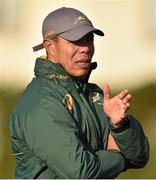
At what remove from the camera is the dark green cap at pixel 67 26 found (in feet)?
8.54

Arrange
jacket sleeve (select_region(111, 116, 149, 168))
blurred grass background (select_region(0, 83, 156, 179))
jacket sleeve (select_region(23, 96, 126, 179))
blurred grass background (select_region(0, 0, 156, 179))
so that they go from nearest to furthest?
jacket sleeve (select_region(23, 96, 126, 179)) → jacket sleeve (select_region(111, 116, 149, 168)) → blurred grass background (select_region(0, 83, 156, 179)) → blurred grass background (select_region(0, 0, 156, 179))

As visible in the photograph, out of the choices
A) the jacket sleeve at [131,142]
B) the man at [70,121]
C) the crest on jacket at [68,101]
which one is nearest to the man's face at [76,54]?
the man at [70,121]

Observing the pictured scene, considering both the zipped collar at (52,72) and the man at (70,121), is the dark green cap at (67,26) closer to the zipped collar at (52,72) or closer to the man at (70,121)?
the man at (70,121)

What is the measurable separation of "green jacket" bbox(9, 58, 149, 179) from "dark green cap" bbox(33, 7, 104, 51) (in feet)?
0.46

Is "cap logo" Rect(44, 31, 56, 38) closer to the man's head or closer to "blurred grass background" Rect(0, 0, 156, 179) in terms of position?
the man's head

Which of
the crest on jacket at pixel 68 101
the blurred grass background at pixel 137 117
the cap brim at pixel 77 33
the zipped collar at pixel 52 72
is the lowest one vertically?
the blurred grass background at pixel 137 117

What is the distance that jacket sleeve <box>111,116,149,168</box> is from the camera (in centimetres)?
251

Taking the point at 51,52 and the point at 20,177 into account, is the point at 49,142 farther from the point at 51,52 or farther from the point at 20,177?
the point at 51,52

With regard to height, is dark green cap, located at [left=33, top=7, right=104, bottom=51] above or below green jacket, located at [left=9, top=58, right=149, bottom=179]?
above

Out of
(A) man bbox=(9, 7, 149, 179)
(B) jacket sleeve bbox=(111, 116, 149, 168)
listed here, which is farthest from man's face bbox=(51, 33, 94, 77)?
(B) jacket sleeve bbox=(111, 116, 149, 168)

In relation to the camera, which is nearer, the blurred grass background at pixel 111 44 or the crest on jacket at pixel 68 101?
the crest on jacket at pixel 68 101

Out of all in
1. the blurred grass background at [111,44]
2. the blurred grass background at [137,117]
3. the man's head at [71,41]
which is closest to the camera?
the man's head at [71,41]

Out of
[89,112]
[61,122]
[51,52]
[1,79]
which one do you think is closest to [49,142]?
[61,122]

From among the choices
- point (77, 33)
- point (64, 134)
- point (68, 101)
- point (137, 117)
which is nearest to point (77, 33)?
point (77, 33)
